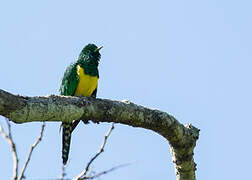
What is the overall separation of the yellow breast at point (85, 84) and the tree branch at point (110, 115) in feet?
7.63

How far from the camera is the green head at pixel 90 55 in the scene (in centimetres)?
784

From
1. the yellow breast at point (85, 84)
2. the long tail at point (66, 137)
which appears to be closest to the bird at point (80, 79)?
the yellow breast at point (85, 84)

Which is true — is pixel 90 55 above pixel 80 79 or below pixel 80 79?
above

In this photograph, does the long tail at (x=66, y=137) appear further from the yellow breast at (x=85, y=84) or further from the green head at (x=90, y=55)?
the green head at (x=90, y=55)

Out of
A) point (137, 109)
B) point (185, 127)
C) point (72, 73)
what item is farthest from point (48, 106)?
point (72, 73)

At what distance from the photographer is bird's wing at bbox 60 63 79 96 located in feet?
24.0

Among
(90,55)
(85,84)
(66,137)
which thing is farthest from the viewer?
(90,55)

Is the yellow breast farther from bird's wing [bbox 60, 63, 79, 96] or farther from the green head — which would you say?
the green head

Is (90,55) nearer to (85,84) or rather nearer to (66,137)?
(85,84)

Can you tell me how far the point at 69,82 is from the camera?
7367 mm

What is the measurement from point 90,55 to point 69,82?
2.64 ft

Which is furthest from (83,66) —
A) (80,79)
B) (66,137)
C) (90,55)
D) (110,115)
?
(110,115)

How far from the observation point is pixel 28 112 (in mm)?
4008

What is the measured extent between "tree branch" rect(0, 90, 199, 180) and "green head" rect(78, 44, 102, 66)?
9.51 feet
